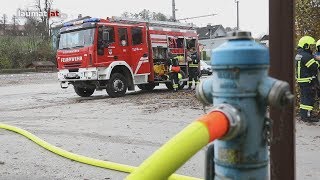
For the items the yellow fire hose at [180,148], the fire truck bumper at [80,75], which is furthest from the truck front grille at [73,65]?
the yellow fire hose at [180,148]

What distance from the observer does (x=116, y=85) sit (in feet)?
47.1

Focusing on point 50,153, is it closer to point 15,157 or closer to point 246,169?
point 15,157

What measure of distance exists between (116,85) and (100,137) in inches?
292

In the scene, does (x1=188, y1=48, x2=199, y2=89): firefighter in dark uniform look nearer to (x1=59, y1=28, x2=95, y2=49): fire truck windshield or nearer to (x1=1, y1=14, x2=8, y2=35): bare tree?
(x1=59, y1=28, x2=95, y2=49): fire truck windshield

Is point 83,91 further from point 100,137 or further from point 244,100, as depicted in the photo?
point 244,100

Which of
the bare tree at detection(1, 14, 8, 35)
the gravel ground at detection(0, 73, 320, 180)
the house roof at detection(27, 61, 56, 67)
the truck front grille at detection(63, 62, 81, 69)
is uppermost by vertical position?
the bare tree at detection(1, 14, 8, 35)

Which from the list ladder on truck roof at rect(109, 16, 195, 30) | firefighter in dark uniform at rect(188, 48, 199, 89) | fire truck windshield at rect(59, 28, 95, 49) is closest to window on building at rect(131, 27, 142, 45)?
ladder on truck roof at rect(109, 16, 195, 30)

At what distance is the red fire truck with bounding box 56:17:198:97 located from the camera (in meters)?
14.0

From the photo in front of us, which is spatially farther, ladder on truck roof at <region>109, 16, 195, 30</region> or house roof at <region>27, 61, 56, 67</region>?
house roof at <region>27, 61, 56, 67</region>

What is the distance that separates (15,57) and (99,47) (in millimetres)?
33805

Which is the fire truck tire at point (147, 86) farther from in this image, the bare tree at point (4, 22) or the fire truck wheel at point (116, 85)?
the bare tree at point (4, 22)

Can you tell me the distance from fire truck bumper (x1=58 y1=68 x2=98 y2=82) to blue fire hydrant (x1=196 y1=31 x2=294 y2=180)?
486 inches

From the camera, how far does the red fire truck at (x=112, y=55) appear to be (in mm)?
13961

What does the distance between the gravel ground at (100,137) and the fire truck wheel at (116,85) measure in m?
1.88
